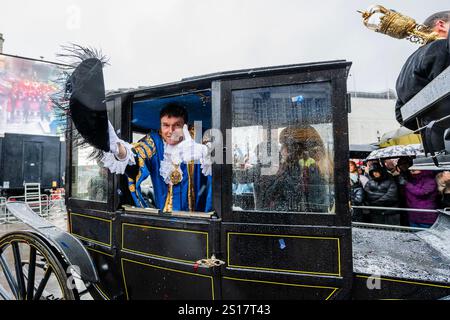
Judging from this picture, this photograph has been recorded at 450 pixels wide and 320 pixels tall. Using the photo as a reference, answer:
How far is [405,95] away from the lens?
5.23 ft

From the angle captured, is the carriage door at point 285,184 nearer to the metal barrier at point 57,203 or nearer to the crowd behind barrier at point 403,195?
the crowd behind barrier at point 403,195

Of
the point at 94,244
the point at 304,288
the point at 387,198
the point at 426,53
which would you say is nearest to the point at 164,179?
the point at 94,244

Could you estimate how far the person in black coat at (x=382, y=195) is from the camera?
418cm

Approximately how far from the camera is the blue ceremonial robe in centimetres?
273

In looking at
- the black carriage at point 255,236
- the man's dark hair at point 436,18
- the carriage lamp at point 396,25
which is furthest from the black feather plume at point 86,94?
the man's dark hair at point 436,18

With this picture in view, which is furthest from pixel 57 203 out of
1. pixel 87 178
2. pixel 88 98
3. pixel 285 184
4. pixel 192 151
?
pixel 285 184

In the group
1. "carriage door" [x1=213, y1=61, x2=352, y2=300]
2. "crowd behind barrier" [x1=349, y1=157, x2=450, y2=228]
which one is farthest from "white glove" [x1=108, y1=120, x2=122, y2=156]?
"crowd behind barrier" [x1=349, y1=157, x2=450, y2=228]

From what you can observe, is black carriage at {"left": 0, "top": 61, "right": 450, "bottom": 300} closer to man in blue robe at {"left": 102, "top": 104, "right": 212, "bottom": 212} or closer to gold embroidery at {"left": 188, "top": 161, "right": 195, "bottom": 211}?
man in blue robe at {"left": 102, "top": 104, "right": 212, "bottom": 212}

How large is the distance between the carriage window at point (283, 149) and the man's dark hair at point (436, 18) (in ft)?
2.31

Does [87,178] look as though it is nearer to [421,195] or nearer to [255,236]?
[255,236]

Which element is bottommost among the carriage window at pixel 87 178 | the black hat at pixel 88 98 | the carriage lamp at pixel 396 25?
the carriage window at pixel 87 178

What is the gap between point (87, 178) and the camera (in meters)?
2.54

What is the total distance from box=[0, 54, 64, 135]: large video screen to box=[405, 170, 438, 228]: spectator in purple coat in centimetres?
1723
